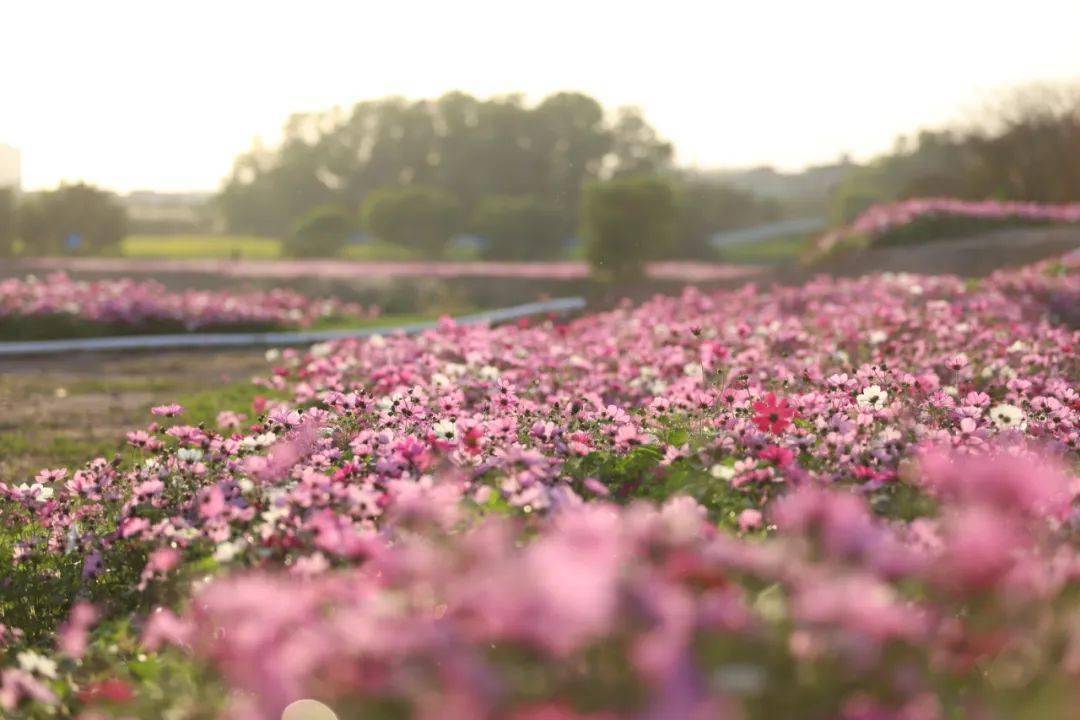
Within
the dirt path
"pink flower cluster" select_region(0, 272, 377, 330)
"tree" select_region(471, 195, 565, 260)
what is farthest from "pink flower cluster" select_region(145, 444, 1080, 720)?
"tree" select_region(471, 195, 565, 260)

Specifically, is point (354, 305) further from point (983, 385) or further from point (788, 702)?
point (788, 702)

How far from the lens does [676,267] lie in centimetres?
2984

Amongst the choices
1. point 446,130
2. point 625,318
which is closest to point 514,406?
point 625,318

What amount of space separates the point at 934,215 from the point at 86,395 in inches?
784

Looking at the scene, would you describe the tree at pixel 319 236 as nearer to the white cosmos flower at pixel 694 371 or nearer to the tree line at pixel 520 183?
the tree line at pixel 520 183

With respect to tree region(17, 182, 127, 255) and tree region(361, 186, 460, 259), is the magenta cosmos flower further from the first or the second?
tree region(361, 186, 460, 259)

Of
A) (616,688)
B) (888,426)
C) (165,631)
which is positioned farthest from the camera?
(888,426)

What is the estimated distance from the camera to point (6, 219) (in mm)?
30953

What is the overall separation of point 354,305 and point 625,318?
7.09 metres

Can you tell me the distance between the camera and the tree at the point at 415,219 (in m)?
38.1

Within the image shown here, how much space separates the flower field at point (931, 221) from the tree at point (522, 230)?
14.4 metres

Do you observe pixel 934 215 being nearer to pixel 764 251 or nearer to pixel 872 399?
A: pixel 872 399

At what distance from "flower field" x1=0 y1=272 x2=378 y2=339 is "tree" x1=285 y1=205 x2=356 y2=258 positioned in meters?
19.5

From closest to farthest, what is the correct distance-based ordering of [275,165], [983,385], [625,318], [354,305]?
[983,385], [625,318], [354,305], [275,165]
